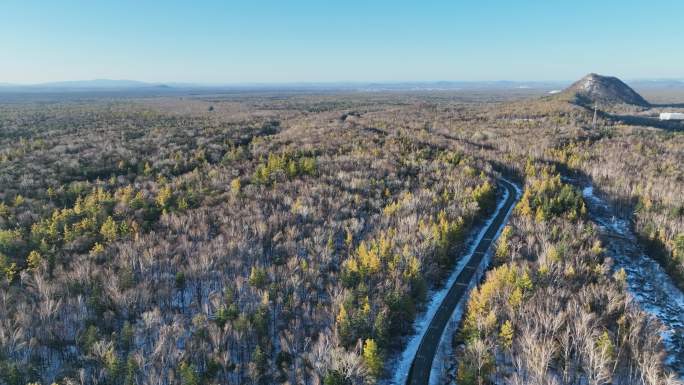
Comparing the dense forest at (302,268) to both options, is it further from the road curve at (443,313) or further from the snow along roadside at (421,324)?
the road curve at (443,313)

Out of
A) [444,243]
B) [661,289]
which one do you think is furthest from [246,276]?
[661,289]

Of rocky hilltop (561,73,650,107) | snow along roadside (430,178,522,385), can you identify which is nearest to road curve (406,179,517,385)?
snow along roadside (430,178,522,385)

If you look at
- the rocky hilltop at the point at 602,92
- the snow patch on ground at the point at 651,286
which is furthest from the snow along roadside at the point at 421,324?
the rocky hilltop at the point at 602,92

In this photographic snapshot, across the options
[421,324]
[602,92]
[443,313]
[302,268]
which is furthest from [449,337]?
[602,92]

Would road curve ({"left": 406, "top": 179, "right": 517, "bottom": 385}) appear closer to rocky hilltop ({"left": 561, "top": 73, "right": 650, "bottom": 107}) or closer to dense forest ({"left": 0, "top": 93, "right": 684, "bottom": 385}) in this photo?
dense forest ({"left": 0, "top": 93, "right": 684, "bottom": 385})

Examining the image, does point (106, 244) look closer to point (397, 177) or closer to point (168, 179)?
point (168, 179)

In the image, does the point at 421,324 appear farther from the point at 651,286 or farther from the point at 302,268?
the point at 651,286
